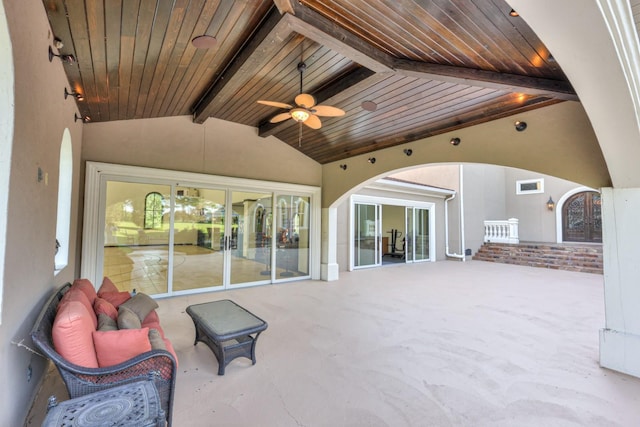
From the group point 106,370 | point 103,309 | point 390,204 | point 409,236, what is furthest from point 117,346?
point 409,236

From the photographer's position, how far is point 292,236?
24.3 feet

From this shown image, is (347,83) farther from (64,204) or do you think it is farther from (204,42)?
(64,204)

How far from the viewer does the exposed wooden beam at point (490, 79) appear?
124 inches

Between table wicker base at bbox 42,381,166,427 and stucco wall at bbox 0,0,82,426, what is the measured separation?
470 mm

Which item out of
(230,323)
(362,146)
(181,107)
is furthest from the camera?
(362,146)

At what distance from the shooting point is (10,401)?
66.7 inches

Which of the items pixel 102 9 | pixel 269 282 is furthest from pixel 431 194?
pixel 102 9

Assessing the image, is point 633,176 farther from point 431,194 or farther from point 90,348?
point 431,194

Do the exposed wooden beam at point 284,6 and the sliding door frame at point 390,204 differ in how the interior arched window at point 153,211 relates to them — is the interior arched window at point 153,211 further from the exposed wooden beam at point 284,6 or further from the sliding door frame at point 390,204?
the sliding door frame at point 390,204

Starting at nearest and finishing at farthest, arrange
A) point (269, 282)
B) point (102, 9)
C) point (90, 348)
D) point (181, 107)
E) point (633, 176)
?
1. point (90, 348)
2. point (102, 9)
3. point (633, 176)
4. point (181, 107)
5. point (269, 282)

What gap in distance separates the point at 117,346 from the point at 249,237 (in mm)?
4725

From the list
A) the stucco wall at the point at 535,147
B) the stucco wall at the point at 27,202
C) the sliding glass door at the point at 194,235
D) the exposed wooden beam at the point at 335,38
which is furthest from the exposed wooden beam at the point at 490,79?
the sliding glass door at the point at 194,235

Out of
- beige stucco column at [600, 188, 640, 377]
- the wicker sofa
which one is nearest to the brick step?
beige stucco column at [600, 188, 640, 377]

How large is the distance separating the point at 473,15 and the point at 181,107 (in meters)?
4.64
